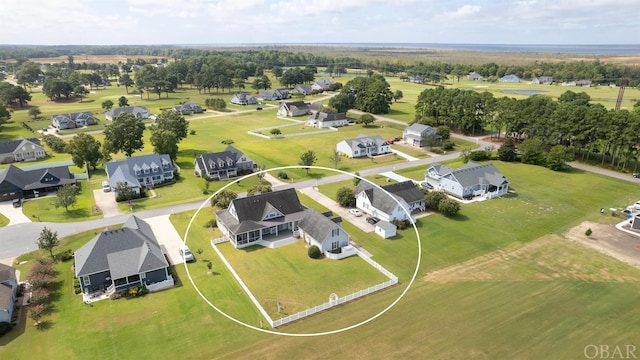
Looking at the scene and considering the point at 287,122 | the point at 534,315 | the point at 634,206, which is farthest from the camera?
the point at 287,122

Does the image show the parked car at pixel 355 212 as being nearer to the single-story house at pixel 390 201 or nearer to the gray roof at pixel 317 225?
the single-story house at pixel 390 201

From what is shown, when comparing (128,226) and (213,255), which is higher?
(128,226)

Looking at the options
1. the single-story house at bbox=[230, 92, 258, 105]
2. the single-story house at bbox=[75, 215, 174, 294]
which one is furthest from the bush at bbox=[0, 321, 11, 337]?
the single-story house at bbox=[230, 92, 258, 105]

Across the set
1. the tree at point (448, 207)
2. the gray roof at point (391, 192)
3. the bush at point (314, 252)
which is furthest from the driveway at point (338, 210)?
the tree at point (448, 207)

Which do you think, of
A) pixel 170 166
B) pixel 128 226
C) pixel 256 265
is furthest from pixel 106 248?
pixel 170 166

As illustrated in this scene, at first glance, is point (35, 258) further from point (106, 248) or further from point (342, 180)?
point (342, 180)

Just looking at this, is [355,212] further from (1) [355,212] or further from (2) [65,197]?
(2) [65,197]

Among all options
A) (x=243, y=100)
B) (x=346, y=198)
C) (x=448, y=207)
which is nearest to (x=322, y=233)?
(x=346, y=198)
